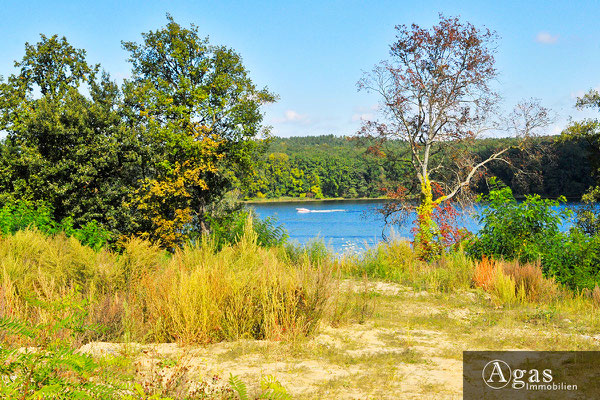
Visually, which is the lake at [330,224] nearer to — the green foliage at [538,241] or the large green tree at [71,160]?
the large green tree at [71,160]

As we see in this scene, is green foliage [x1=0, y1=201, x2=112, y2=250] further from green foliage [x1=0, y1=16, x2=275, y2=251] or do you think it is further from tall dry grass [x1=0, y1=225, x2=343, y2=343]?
tall dry grass [x1=0, y1=225, x2=343, y2=343]

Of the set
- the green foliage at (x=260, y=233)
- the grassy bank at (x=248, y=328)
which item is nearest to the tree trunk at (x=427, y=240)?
the green foliage at (x=260, y=233)

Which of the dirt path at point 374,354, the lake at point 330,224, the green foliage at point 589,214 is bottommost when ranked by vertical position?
the lake at point 330,224

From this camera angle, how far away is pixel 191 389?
3.50m


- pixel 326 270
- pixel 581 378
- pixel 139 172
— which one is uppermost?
pixel 139 172

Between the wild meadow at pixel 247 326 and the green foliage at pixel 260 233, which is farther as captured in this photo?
the green foliage at pixel 260 233

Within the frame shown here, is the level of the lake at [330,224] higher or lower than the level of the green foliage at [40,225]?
lower

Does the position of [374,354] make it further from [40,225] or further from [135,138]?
[135,138]

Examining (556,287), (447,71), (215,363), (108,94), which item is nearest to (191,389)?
(215,363)

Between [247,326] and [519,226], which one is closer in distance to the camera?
[247,326]

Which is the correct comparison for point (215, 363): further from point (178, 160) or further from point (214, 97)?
point (214, 97)

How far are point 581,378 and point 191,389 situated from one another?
10.5ft

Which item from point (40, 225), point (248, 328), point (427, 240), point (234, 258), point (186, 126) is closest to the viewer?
point (248, 328)

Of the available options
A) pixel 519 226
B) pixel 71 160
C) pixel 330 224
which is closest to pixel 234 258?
pixel 519 226
